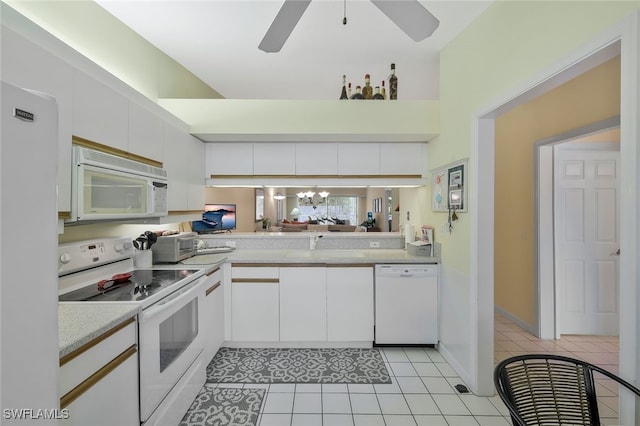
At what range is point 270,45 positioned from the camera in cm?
173

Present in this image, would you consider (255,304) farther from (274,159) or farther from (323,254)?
(274,159)

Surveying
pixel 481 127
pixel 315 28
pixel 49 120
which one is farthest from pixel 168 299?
pixel 481 127

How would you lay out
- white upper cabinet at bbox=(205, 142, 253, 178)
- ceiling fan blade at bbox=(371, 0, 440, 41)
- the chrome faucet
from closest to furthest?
ceiling fan blade at bbox=(371, 0, 440, 41) < white upper cabinet at bbox=(205, 142, 253, 178) < the chrome faucet

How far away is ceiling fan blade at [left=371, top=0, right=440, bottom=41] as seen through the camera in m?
1.40

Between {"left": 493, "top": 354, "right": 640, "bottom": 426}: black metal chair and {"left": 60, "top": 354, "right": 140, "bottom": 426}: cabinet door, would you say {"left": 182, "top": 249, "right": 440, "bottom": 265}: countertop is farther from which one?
{"left": 493, "top": 354, "right": 640, "bottom": 426}: black metal chair

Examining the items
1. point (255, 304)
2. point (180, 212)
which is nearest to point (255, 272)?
point (255, 304)

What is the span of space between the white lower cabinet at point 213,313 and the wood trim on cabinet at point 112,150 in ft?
3.29

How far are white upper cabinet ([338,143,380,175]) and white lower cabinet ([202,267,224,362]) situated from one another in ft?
5.25

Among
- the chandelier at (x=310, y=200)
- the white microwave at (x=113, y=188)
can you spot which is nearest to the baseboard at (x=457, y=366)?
the white microwave at (x=113, y=188)

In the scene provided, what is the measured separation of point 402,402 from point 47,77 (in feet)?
9.17

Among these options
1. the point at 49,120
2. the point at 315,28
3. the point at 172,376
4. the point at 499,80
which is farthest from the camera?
the point at 315,28

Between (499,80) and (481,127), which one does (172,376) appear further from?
(499,80)

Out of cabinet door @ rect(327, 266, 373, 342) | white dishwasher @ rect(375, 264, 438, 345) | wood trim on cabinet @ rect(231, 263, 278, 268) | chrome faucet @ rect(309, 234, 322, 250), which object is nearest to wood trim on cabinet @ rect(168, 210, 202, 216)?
wood trim on cabinet @ rect(231, 263, 278, 268)

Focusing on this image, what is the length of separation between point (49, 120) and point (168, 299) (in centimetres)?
127
